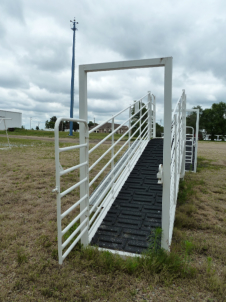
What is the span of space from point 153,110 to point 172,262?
5.82 metres

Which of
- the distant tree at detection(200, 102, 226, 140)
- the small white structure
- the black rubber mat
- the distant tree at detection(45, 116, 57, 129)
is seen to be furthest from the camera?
the distant tree at detection(45, 116, 57, 129)

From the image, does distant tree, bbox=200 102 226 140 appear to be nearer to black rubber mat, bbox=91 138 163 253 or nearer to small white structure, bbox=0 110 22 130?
small white structure, bbox=0 110 22 130

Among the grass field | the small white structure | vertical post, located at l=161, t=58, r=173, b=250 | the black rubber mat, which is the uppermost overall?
the small white structure

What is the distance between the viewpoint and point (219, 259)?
2.89 m

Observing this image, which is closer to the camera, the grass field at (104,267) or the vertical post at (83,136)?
the grass field at (104,267)

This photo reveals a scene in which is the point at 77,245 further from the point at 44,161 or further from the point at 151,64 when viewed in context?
the point at 44,161

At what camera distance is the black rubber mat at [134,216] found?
306 centimetres

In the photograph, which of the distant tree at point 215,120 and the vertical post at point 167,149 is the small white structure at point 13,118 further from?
the distant tree at point 215,120

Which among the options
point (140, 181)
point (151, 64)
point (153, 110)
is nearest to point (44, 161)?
point (153, 110)

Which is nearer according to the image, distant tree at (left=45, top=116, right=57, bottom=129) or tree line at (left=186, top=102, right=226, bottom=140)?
tree line at (left=186, top=102, right=226, bottom=140)

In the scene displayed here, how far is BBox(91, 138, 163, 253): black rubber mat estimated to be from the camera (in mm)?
3059

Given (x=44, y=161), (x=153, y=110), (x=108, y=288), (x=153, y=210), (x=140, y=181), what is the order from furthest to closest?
(x=44, y=161) → (x=153, y=110) → (x=140, y=181) → (x=153, y=210) → (x=108, y=288)

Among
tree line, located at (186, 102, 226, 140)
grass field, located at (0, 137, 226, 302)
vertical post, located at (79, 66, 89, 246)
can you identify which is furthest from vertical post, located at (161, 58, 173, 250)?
tree line, located at (186, 102, 226, 140)

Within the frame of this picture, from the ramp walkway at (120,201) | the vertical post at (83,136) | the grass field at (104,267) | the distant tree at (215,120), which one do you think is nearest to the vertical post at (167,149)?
the ramp walkway at (120,201)
